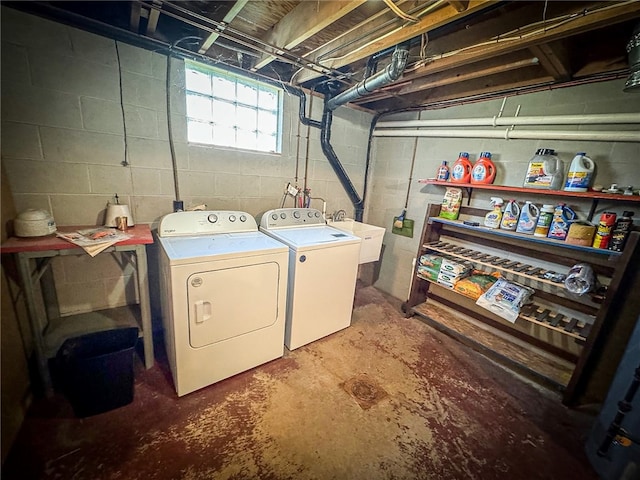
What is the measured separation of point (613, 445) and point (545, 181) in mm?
1621

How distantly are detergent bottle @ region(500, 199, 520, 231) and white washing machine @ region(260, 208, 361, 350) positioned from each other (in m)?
1.24

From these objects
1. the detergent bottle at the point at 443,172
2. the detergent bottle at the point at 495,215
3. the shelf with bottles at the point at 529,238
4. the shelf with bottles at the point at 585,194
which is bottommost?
the shelf with bottles at the point at 529,238

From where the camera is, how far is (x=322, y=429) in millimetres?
1470

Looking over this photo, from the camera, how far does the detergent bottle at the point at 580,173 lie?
1702 mm

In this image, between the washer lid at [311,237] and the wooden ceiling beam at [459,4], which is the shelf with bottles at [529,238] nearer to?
the washer lid at [311,237]

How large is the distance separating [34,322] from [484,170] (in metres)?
3.34

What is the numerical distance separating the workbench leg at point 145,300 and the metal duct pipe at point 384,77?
2.00 m

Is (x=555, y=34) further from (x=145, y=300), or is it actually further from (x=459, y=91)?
(x=145, y=300)

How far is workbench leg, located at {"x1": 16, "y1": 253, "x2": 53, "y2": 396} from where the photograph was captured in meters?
1.32

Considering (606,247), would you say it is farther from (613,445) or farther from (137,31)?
(137,31)

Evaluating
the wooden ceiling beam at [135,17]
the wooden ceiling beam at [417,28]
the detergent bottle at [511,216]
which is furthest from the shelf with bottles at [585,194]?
the wooden ceiling beam at [135,17]

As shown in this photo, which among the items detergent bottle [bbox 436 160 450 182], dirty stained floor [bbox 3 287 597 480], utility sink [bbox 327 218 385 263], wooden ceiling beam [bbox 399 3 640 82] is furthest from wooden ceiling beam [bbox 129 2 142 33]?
detergent bottle [bbox 436 160 450 182]

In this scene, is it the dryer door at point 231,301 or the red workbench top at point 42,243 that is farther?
the dryer door at point 231,301

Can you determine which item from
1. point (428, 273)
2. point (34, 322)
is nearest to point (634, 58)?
point (428, 273)
